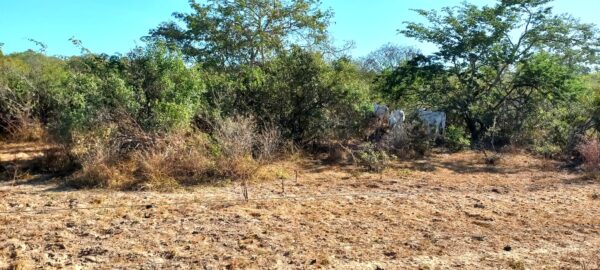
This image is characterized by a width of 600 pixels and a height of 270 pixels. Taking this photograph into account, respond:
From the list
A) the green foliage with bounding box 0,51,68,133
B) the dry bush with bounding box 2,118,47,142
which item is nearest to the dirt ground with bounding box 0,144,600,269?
the dry bush with bounding box 2,118,47,142

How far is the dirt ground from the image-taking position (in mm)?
4234

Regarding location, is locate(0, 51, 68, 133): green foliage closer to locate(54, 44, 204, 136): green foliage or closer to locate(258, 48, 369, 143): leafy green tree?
locate(54, 44, 204, 136): green foliage

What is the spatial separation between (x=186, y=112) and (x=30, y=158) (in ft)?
10.0

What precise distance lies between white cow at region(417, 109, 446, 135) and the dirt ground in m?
3.41

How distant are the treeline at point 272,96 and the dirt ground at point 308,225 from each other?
84 centimetres

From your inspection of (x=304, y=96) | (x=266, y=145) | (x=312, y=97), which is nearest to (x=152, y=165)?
(x=266, y=145)

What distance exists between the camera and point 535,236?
5.00m

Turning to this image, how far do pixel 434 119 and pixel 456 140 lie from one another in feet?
2.22

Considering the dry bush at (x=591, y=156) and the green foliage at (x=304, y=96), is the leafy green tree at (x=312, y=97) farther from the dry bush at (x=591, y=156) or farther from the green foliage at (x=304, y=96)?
the dry bush at (x=591, y=156)

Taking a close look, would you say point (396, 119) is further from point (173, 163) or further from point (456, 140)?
point (173, 163)

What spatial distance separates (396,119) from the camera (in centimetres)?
1088

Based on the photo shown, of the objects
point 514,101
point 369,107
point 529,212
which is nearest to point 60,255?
point 529,212

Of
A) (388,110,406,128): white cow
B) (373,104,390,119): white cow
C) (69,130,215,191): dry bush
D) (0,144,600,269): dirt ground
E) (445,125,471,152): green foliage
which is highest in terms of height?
(373,104,390,119): white cow

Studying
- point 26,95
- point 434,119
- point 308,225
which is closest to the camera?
point 308,225
